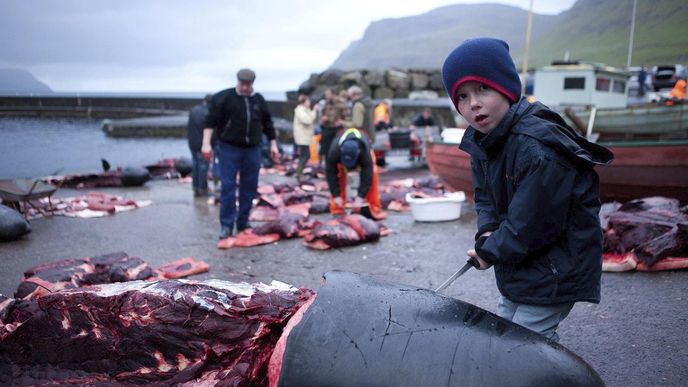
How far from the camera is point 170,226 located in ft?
27.0

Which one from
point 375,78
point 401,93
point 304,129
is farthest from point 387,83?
point 304,129

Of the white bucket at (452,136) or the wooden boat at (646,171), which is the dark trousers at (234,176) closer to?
the white bucket at (452,136)

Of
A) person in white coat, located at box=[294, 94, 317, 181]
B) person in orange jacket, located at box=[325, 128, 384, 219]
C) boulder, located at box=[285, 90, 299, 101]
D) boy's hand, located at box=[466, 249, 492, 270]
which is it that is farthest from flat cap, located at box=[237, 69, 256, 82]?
boulder, located at box=[285, 90, 299, 101]

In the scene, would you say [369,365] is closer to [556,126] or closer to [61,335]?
[556,126]

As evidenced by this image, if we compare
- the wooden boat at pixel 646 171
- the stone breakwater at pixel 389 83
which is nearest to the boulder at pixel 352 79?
the stone breakwater at pixel 389 83

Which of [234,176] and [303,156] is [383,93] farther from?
[234,176]

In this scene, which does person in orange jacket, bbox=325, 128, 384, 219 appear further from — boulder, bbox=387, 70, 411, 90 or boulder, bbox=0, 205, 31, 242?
boulder, bbox=387, 70, 411, 90

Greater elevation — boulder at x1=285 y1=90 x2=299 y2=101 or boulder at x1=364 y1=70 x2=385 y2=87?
boulder at x1=364 y1=70 x2=385 y2=87

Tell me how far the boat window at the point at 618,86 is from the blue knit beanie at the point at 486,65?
1960 centimetres

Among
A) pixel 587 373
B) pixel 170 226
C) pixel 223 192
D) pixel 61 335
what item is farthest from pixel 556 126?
pixel 170 226

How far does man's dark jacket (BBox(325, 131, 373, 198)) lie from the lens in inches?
317

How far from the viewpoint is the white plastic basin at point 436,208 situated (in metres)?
7.73

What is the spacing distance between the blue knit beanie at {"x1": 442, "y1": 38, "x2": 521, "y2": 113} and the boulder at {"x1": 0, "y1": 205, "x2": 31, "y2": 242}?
7.02m

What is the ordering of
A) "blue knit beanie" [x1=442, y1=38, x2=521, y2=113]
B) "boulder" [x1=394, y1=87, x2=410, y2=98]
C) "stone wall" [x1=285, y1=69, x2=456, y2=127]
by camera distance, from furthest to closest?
"boulder" [x1=394, y1=87, x2=410, y2=98]
"stone wall" [x1=285, y1=69, x2=456, y2=127]
"blue knit beanie" [x1=442, y1=38, x2=521, y2=113]
